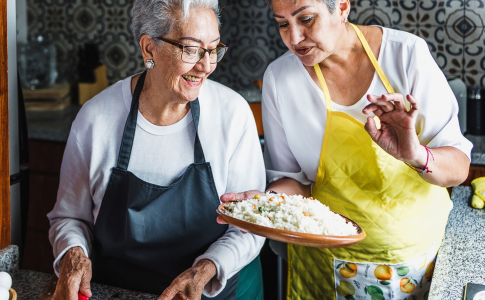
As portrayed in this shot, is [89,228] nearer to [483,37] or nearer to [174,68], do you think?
[174,68]

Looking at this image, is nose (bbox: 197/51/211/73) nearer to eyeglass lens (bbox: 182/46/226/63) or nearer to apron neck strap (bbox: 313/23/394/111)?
eyeglass lens (bbox: 182/46/226/63)

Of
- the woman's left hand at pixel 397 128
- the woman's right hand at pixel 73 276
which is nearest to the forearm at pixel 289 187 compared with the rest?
the woman's left hand at pixel 397 128

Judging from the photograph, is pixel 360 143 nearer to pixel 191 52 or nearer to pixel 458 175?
pixel 458 175

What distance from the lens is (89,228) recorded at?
1.47 m

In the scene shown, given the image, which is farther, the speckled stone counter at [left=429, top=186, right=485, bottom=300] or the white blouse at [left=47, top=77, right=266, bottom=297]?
the white blouse at [left=47, top=77, right=266, bottom=297]

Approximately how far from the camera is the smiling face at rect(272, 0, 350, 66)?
133 centimetres

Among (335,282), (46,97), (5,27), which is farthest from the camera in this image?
(46,97)

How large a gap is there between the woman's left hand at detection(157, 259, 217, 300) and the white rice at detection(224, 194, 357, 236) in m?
0.17

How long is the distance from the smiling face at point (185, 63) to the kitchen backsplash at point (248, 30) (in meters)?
1.70

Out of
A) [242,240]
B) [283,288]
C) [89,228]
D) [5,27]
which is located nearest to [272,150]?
[242,240]

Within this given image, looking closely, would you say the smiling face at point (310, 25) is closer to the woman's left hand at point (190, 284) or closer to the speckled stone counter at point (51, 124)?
the woman's left hand at point (190, 284)

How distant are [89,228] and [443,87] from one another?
1.08 metres

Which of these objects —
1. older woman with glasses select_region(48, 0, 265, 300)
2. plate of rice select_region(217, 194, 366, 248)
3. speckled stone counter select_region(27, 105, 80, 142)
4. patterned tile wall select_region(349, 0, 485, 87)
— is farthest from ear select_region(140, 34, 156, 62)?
patterned tile wall select_region(349, 0, 485, 87)

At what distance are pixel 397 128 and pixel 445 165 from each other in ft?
0.61
